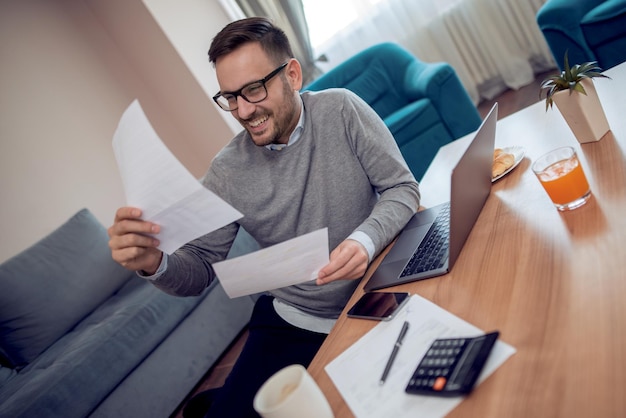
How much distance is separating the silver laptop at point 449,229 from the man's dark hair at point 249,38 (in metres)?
0.63

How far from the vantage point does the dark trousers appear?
108 cm

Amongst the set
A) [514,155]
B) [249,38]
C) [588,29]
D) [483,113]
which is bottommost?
[483,113]

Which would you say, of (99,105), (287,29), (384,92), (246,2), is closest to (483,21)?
(384,92)

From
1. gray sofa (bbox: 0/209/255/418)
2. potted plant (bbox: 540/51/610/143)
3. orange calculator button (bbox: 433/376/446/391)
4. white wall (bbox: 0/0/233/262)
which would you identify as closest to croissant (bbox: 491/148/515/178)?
potted plant (bbox: 540/51/610/143)

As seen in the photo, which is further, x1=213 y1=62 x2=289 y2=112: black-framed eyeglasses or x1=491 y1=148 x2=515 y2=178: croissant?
x1=213 y1=62 x2=289 y2=112: black-framed eyeglasses

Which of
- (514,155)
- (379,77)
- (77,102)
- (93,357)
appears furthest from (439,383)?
(77,102)

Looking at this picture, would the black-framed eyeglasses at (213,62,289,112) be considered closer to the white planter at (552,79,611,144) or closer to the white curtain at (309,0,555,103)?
the white planter at (552,79,611,144)

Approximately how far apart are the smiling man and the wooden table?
0.32 metres

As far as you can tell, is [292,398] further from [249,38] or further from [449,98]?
[449,98]

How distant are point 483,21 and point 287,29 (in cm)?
167

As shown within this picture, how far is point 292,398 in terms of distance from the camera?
0.53 metres

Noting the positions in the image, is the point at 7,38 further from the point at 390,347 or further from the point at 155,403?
the point at 390,347

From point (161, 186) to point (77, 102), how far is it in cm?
319

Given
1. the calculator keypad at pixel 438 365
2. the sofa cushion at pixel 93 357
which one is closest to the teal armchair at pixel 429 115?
the sofa cushion at pixel 93 357
